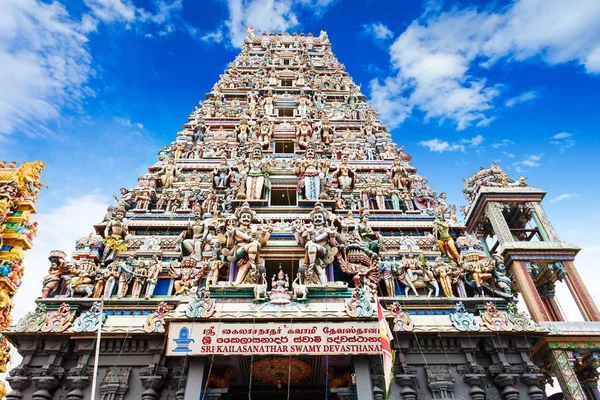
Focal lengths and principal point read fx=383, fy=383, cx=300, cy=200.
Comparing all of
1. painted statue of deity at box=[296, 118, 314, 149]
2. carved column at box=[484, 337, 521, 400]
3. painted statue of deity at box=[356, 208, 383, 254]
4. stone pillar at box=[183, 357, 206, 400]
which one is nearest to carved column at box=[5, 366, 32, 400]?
stone pillar at box=[183, 357, 206, 400]

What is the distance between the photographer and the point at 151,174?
61.9ft

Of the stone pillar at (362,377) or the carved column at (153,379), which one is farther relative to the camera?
the carved column at (153,379)

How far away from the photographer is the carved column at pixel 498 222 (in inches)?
668

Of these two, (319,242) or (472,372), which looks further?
(319,242)

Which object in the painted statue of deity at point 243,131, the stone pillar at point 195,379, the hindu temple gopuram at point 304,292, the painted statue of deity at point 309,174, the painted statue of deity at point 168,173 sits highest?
the painted statue of deity at point 243,131

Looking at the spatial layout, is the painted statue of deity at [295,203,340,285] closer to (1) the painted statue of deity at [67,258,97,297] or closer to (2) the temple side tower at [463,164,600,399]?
(1) the painted statue of deity at [67,258,97,297]

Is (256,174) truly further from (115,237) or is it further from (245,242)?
(115,237)

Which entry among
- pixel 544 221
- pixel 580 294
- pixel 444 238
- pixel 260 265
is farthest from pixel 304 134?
pixel 580 294

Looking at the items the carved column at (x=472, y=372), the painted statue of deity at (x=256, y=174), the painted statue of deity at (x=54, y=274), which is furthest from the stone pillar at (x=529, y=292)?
the painted statue of deity at (x=54, y=274)

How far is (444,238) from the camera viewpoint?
1496cm

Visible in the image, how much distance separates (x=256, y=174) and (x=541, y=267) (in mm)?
13124

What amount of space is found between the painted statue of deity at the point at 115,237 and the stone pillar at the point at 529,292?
52.7 feet

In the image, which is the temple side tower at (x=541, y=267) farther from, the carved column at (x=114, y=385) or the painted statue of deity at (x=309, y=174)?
the carved column at (x=114, y=385)

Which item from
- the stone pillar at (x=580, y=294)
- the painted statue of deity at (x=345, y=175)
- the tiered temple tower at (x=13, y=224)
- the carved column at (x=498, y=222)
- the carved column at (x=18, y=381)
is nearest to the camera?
the carved column at (x=18, y=381)
